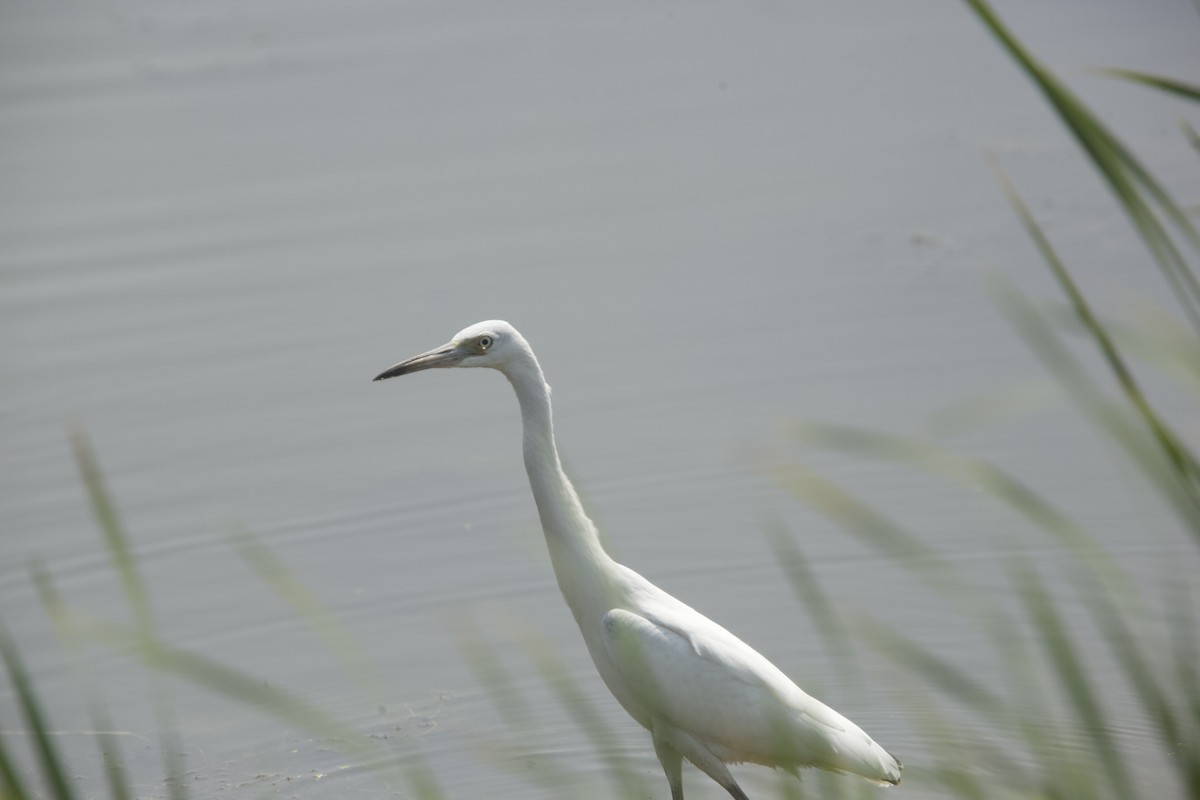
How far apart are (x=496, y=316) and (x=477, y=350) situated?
3.79 metres

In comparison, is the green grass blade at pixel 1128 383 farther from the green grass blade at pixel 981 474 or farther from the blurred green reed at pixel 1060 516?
the green grass blade at pixel 981 474

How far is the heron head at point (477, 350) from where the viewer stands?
4414mm

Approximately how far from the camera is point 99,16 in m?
13.6

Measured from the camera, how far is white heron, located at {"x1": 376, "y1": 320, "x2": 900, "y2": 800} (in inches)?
172

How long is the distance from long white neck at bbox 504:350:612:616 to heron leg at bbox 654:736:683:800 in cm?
57

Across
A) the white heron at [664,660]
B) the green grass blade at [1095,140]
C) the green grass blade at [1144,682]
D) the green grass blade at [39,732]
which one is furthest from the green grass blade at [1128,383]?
the white heron at [664,660]

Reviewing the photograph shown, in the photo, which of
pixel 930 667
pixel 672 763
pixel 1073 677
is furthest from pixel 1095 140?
pixel 672 763

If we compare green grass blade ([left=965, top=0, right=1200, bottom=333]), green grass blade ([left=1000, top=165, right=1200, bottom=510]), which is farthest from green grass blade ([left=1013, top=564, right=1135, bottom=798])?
green grass blade ([left=965, top=0, right=1200, bottom=333])

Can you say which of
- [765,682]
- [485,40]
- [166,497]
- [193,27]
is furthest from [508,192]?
[765,682]

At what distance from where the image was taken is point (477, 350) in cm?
445

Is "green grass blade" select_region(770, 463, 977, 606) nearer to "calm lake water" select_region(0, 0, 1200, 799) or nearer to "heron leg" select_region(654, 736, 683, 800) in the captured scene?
"calm lake water" select_region(0, 0, 1200, 799)

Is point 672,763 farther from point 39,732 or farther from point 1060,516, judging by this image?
point 39,732

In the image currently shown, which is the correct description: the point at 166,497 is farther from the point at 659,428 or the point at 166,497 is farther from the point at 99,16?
the point at 99,16

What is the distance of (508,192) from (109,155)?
3.56 metres
